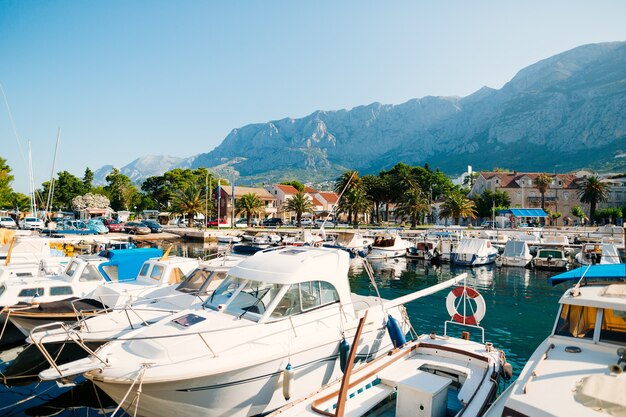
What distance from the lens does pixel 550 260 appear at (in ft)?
115

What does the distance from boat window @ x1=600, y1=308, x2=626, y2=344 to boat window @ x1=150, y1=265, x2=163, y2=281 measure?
1442cm

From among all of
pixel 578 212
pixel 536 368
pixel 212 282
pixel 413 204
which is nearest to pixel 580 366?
pixel 536 368

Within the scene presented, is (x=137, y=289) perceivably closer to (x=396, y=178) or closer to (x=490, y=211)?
(x=396, y=178)

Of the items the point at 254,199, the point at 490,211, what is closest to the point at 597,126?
the point at 490,211

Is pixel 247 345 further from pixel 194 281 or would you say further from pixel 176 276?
pixel 176 276

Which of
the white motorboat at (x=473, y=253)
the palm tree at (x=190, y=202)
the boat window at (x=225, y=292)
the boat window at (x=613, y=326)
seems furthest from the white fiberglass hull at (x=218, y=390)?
the palm tree at (x=190, y=202)

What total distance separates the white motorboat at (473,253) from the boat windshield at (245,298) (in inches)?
1230

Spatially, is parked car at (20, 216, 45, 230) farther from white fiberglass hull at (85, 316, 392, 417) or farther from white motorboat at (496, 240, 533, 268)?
white motorboat at (496, 240, 533, 268)

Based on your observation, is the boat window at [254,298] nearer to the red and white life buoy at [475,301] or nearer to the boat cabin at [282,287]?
the boat cabin at [282,287]

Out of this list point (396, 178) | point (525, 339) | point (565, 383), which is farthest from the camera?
point (396, 178)

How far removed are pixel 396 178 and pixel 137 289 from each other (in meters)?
72.7

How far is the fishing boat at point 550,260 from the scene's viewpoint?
3469cm

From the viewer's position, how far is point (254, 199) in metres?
74.9

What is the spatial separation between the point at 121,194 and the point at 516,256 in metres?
90.0
